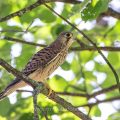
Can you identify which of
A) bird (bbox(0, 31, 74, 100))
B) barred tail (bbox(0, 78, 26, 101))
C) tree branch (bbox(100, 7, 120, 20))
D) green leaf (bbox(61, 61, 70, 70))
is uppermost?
tree branch (bbox(100, 7, 120, 20))

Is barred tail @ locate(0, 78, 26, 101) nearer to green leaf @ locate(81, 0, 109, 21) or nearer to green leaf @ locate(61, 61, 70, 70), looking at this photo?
green leaf @ locate(81, 0, 109, 21)

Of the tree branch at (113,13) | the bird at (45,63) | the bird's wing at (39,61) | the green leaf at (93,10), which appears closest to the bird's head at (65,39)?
the bird at (45,63)

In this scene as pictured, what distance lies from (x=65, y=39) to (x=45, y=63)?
86 cm

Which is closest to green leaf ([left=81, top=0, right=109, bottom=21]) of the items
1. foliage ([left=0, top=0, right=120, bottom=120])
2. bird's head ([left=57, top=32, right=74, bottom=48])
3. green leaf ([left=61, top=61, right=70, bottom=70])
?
foliage ([left=0, top=0, right=120, bottom=120])

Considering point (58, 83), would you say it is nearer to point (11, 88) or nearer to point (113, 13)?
point (113, 13)

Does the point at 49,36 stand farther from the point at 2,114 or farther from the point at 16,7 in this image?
the point at 2,114

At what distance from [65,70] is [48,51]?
0.84 metres

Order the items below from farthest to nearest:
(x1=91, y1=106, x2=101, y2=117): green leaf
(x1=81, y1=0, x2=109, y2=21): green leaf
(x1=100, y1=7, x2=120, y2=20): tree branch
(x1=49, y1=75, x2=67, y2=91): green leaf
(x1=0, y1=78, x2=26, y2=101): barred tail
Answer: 1. (x1=49, y1=75, x2=67, y2=91): green leaf
2. (x1=91, y1=106, x2=101, y2=117): green leaf
3. (x1=100, y1=7, x2=120, y2=20): tree branch
4. (x1=0, y1=78, x2=26, y2=101): barred tail
5. (x1=81, y1=0, x2=109, y2=21): green leaf

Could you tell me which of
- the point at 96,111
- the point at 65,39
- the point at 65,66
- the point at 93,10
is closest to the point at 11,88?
the point at 93,10

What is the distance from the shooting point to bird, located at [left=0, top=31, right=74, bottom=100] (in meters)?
6.18

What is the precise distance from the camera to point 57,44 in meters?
7.22

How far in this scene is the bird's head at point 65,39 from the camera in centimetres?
729

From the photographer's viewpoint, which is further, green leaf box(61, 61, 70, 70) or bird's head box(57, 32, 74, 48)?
green leaf box(61, 61, 70, 70)

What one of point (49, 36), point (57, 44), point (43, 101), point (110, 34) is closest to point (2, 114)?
point (43, 101)
